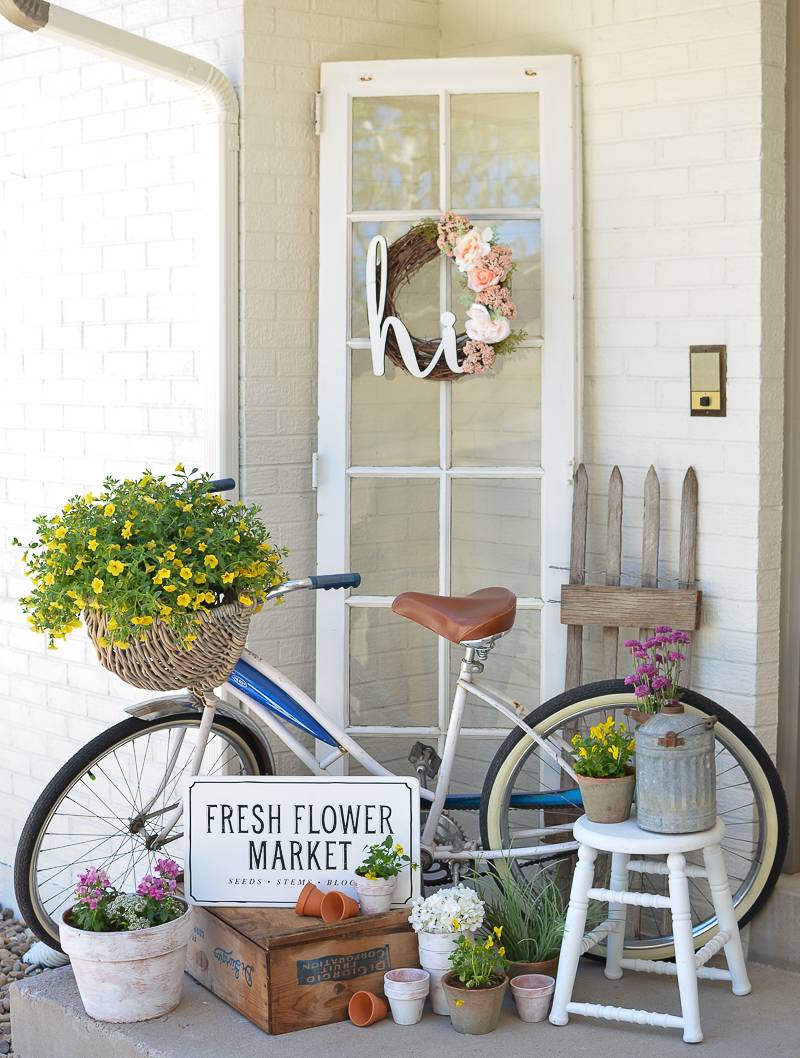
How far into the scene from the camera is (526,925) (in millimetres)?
3164

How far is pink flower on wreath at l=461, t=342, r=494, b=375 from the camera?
3.64 m

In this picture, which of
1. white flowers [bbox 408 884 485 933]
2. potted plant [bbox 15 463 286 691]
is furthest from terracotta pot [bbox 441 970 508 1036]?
potted plant [bbox 15 463 286 691]

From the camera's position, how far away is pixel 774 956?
11.4 feet

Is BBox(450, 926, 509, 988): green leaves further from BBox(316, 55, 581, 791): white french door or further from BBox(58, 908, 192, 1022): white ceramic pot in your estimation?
BBox(316, 55, 581, 791): white french door

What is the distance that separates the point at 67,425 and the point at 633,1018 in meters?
2.54

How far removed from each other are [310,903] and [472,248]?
1.80 metres

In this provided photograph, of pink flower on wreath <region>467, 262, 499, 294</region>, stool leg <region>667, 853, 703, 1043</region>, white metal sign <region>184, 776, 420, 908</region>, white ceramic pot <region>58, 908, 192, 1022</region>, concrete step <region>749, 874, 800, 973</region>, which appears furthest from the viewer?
pink flower on wreath <region>467, 262, 499, 294</region>

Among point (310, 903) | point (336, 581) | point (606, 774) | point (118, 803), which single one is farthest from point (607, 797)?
point (118, 803)

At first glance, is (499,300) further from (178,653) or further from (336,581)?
(178,653)

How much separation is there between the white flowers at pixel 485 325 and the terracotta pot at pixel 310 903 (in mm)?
1556

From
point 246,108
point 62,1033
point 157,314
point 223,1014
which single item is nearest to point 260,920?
point 223,1014

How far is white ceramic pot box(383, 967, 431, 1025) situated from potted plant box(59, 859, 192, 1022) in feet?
1.62

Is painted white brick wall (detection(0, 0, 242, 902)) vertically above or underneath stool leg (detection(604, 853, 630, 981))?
above

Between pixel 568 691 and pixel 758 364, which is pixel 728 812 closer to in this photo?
pixel 568 691
